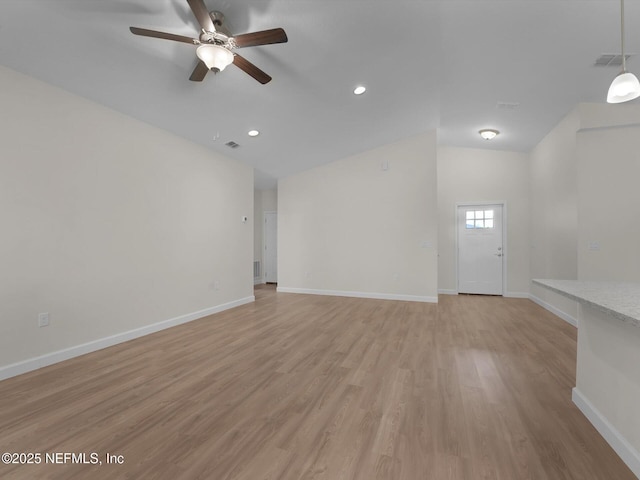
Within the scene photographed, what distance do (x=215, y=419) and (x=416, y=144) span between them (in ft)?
19.0

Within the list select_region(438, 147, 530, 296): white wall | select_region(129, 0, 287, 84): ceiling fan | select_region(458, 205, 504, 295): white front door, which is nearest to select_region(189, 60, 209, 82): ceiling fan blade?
select_region(129, 0, 287, 84): ceiling fan

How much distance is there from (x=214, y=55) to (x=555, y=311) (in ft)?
19.8

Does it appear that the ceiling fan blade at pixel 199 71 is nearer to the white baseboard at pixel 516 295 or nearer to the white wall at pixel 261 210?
the white wall at pixel 261 210

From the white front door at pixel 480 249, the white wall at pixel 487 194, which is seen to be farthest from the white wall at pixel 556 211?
the white front door at pixel 480 249

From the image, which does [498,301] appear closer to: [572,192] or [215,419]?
[572,192]

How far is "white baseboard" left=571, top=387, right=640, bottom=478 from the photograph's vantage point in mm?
1507

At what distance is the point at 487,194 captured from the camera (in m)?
6.48

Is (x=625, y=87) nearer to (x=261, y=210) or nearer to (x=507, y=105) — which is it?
(x=507, y=105)

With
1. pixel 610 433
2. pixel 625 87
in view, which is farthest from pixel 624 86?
pixel 610 433

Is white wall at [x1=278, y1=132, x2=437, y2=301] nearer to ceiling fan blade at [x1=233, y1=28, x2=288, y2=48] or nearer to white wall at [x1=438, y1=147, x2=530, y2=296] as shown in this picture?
white wall at [x1=438, y1=147, x2=530, y2=296]

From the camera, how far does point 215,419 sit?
1.98m

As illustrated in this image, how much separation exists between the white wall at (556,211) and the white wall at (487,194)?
0.23m

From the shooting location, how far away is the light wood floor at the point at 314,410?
1565 mm

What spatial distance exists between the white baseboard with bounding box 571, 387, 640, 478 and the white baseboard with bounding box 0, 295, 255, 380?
4446mm
